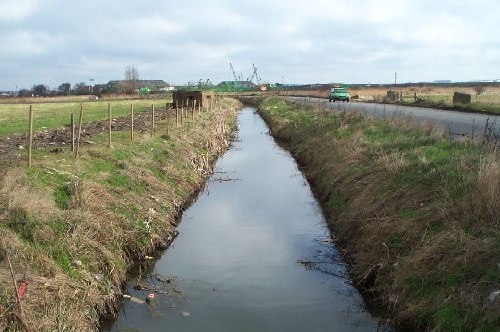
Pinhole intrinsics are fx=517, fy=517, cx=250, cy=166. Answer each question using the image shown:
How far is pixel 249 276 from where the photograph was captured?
10008mm

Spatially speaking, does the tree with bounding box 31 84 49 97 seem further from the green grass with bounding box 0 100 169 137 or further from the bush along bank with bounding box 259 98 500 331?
the bush along bank with bounding box 259 98 500 331

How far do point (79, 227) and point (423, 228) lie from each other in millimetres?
5945

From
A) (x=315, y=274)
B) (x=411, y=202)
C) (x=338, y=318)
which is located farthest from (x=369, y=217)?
(x=338, y=318)

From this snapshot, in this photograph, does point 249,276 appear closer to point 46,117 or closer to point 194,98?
point 46,117

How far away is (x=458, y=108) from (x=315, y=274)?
1285 inches

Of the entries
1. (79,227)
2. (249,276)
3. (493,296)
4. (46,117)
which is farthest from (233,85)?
(493,296)

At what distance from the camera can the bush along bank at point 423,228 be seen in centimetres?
682

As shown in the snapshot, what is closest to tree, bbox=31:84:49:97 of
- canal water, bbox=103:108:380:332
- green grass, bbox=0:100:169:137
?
green grass, bbox=0:100:169:137

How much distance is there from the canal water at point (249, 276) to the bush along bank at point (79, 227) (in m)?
0.58

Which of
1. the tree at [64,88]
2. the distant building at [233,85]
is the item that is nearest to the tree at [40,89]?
the tree at [64,88]

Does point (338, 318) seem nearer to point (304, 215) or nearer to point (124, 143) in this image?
point (304, 215)

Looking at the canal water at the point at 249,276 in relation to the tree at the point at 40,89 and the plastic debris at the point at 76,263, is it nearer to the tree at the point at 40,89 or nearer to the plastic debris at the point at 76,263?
the plastic debris at the point at 76,263

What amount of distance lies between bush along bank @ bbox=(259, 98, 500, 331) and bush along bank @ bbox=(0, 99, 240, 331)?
437 cm

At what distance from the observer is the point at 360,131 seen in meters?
20.1
